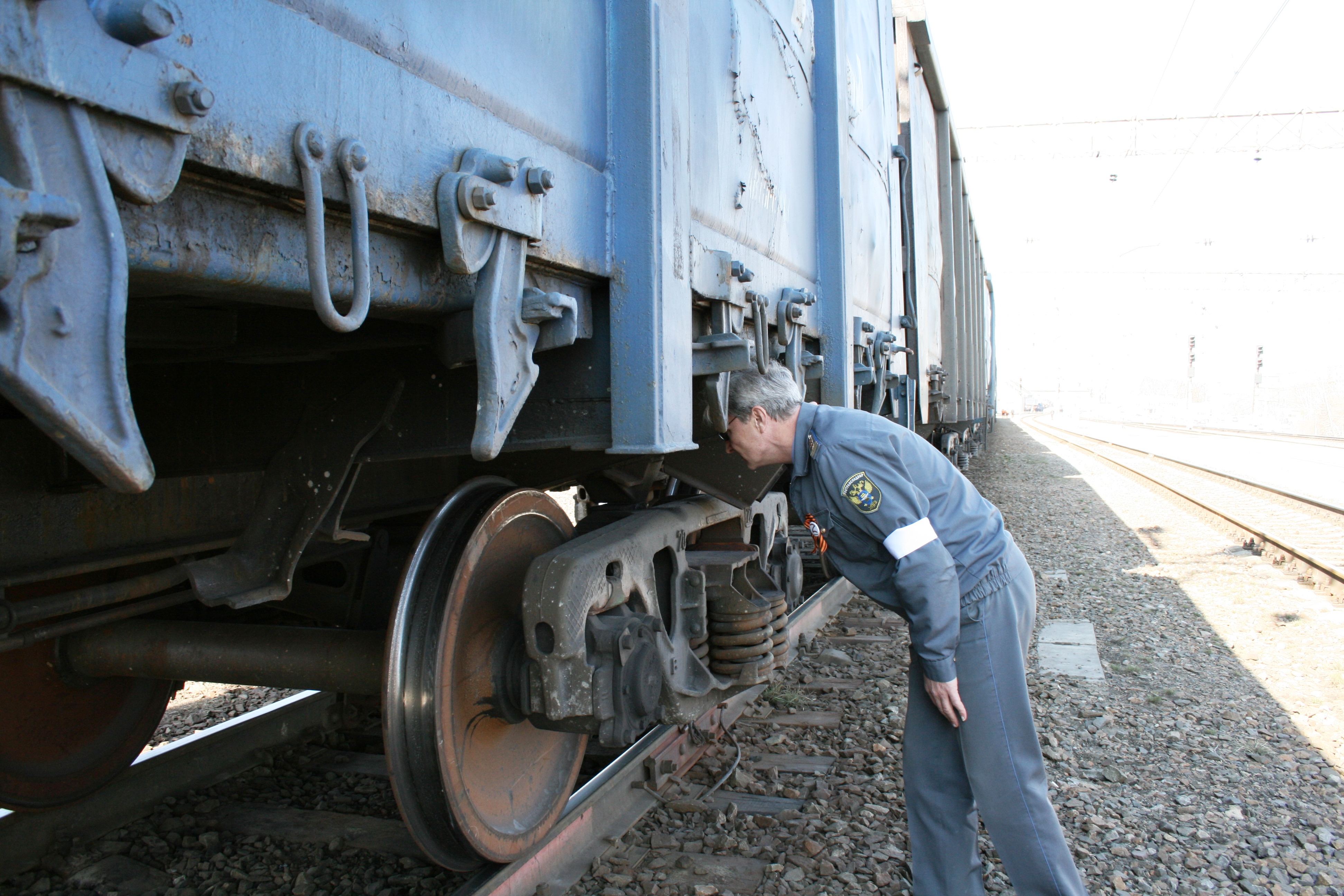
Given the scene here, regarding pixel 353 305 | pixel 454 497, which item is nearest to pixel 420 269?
pixel 353 305

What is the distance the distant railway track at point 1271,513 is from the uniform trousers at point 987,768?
242 inches

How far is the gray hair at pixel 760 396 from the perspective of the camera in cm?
259

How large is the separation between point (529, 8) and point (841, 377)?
7.42ft

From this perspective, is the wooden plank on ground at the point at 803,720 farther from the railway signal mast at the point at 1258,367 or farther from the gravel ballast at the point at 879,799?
the railway signal mast at the point at 1258,367

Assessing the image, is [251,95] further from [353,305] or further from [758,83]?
[758,83]

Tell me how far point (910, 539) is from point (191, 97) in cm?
194

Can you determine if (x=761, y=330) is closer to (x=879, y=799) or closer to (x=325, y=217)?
(x=325, y=217)

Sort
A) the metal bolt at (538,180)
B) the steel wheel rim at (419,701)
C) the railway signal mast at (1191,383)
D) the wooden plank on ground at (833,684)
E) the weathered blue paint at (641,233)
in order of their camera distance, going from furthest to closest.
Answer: the railway signal mast at (1191,383) < the wooden plank on ground at (833,684) < the steel wheel rim at (419,701) < the weathered blue paint at (641,233) < the metal bolt at (538,180)

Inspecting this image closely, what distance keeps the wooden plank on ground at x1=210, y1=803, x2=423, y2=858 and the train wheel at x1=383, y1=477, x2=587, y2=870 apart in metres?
0.63

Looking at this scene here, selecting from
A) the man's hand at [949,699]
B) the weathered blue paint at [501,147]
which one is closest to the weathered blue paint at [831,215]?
the weathered blue paint at [501,147]

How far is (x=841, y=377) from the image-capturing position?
3654mm

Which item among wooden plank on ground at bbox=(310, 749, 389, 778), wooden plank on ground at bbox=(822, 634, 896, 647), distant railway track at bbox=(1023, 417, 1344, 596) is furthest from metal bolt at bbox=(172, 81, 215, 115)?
distant railway track at bbox=(1023, 417, 1344, 596)

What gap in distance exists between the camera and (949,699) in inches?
98.2

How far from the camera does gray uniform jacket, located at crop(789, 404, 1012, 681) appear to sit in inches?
95.0
